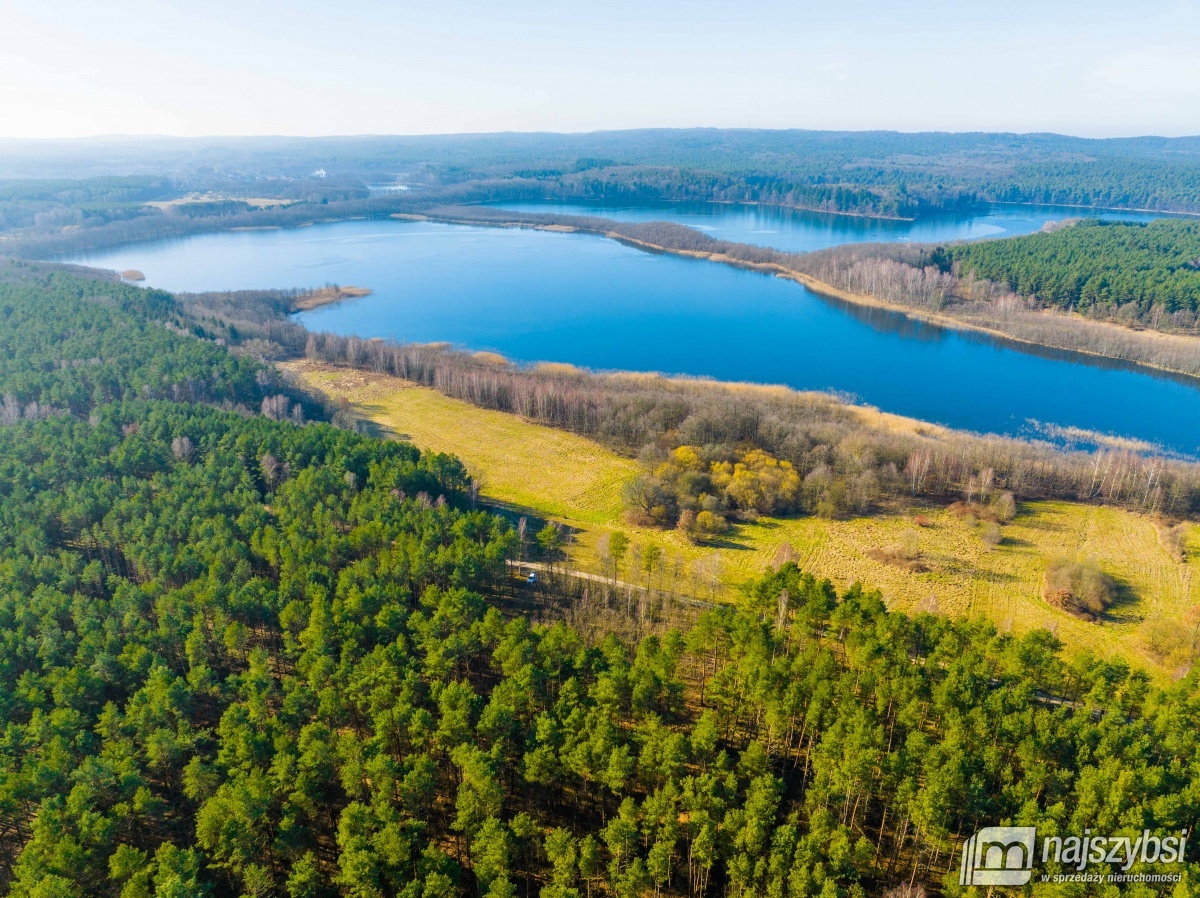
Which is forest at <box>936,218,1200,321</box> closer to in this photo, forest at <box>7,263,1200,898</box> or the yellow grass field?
the yellow grass field

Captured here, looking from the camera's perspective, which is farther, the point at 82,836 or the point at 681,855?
the point at 681,855

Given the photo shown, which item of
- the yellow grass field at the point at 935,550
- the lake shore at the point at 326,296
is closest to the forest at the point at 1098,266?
the yellow grass field at the point at 935,550

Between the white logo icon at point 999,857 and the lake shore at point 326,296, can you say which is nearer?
the white logo icon at point 999,857

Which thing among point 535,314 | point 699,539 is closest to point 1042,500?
point 699,539

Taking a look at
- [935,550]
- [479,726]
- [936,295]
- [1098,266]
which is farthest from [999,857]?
[1098,266]

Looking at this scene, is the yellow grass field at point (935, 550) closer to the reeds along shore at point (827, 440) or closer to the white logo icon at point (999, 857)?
the reeds along shore at point (827, 440)

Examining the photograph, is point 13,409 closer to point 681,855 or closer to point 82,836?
point 82,836

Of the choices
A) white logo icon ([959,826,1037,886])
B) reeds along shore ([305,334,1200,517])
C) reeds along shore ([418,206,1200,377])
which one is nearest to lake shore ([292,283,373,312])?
reeds along shore ([305,334,1200,517])

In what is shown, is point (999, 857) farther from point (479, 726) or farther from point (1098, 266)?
point (1098, 266)
